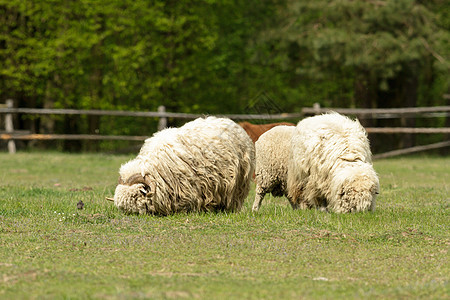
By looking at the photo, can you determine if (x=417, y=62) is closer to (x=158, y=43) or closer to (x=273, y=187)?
(x=158, y=43)

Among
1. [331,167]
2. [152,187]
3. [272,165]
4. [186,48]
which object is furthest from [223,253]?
[186,48]

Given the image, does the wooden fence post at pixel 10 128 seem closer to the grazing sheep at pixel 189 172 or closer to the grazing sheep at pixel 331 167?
the grazing sheep at pixel 189 172

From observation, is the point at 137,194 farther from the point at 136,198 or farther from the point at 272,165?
the point at 272,165

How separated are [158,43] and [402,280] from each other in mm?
19961

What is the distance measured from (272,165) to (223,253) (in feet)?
12.0

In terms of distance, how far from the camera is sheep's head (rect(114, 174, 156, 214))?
8.16m

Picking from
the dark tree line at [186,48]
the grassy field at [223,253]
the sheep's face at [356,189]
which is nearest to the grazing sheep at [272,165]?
the grassy field at [223,253]

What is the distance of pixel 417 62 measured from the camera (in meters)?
22.9

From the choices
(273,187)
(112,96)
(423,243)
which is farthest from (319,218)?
(112,96)

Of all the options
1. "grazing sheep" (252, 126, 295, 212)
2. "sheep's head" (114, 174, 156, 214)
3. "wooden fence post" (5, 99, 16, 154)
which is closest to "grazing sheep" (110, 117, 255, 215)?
"sheep's head" (114, 174, 156, 214)

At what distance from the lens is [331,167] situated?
856cm

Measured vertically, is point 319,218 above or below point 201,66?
below

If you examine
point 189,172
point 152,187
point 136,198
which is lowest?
point 136,198

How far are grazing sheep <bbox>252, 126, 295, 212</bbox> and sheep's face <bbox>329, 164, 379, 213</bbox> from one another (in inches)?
65.9
